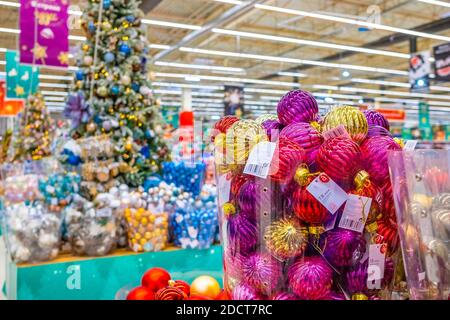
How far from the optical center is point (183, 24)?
27.2ft

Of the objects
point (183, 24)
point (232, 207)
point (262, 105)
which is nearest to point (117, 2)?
point (232, 207)

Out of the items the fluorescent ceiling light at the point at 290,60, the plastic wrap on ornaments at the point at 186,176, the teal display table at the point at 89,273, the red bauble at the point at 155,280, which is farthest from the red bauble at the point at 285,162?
the fluorescent ceiling light at the point at 290,60

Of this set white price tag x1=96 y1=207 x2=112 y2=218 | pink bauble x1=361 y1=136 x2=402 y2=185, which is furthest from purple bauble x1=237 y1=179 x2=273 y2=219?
white price tag x1=96 y1=207 x2=112 y2=218

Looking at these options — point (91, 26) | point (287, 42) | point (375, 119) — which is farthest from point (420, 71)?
point (375, 119)

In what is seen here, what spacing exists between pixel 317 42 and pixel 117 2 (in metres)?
7.13

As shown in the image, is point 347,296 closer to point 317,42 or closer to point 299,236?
point 299,236

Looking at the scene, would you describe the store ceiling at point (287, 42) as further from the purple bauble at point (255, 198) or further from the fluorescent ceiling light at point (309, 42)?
the purple bauble at point (255, 198)

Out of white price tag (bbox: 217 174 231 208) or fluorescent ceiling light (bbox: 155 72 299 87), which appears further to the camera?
fluorescent ceiling light (bbox: 155 72 299 87)

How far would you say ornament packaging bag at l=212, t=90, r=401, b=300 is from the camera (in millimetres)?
812

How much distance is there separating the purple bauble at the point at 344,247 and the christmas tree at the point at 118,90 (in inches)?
104

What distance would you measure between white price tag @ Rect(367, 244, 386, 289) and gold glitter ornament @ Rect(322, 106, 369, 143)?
0.23 metres

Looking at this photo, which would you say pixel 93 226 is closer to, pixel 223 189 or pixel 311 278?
pixel 223 189

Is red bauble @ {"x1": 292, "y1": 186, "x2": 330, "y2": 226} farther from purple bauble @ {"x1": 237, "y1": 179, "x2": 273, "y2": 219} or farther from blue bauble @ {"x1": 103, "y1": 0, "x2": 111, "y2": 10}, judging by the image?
blue bauble @ {"x1": 103, "y1": 0, "x2": 111, "y2": 10}

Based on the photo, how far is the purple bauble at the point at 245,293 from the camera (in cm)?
85
